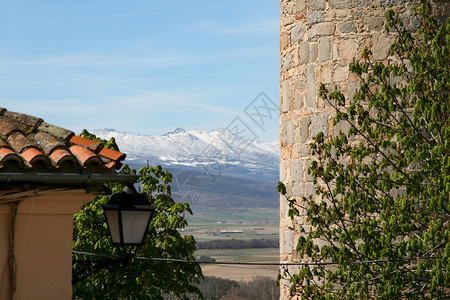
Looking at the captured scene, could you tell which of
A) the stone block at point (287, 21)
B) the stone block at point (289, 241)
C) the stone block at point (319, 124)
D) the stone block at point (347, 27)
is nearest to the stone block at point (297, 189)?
the stone block at point (289, 241)

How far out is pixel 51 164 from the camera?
237 inches

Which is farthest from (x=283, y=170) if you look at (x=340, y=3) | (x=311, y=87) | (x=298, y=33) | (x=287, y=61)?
(x=340, y=3)

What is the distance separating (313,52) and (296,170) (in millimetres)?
1950

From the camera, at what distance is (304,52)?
11.2m

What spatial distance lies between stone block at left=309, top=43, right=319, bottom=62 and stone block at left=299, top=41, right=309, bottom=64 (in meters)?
0.07

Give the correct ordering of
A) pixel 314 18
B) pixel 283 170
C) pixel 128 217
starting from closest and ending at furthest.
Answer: pixel 128 217 < pixel 314 18 < pixel 283 170

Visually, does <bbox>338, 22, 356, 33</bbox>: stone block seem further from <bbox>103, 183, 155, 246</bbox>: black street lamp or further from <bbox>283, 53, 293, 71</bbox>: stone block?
<bbox>103, 183, 155, 246</bbox>: black street lamp

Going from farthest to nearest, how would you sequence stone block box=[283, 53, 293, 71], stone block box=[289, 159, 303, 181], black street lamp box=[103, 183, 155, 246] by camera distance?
stone block box=[283, 53, 293, 71] < stone block box=[289, 159, 303, 181] < black street lamp box=[103, 183, 155, 246]

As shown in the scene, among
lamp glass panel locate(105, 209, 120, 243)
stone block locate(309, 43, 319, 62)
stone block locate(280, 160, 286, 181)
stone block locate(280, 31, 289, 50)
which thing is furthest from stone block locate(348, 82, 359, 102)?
lamp glass panel locate(105, 209, 120, 243)

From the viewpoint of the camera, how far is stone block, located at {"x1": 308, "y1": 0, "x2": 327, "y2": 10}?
1097 centimetres

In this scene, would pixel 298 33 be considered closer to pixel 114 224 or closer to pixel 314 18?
pixel 314 18

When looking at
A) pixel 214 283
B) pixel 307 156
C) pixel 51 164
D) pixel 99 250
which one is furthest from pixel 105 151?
pixel 214 283

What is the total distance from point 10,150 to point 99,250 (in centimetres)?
1015

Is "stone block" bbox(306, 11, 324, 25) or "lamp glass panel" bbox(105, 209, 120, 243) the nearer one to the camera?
"lamp glass panel" bbox(105, 209, 120, 243)
